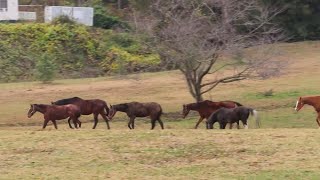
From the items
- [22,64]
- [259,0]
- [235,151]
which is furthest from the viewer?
[259,0]

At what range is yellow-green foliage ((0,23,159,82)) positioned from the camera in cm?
4566

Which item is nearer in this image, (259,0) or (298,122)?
(298,122)

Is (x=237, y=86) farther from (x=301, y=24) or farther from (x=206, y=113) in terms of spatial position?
(x=301, y=24)

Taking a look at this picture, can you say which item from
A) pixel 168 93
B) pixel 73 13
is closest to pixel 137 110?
pixel 168 93

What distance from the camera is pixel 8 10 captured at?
52.8 m

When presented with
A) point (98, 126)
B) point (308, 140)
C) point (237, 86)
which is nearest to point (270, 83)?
point (237, 86)

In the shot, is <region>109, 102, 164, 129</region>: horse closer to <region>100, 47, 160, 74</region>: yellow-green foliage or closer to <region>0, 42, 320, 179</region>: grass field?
<region>0, 42, 320, 179</region>: grass field

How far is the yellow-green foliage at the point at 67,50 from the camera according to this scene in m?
45.7

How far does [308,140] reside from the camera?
1606 centimetres

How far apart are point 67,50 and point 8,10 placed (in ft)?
24.2

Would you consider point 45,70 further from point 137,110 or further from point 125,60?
point 137,110

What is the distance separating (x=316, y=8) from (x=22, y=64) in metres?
23.4

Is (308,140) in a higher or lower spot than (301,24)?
lower

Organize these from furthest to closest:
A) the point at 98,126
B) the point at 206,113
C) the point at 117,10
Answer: the point at 117,10
the point at 98,126
the point at 206,113
